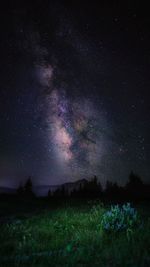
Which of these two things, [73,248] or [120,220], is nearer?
[73,248]

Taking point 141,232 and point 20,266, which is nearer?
point 20,266

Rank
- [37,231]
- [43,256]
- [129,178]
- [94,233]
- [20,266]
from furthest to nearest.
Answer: [129,178] → [37,231] → [94,233] → [43,256] → [20,266]

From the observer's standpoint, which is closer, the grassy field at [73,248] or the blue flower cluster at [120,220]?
the grassy field at [73,248]

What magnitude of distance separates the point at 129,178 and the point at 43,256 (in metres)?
72.0

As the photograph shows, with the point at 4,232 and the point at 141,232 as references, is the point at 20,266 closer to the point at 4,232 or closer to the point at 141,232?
the point at 141,232

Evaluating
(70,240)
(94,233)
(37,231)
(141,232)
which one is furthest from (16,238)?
(141,232)

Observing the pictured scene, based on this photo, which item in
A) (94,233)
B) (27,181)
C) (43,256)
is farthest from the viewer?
(27,181)

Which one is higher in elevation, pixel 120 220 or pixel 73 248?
pixel 120 220

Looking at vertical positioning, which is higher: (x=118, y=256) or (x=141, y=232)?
(x=141, y=232)

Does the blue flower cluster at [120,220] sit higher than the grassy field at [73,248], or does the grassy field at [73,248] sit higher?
the blue flower cluster at [120,220]

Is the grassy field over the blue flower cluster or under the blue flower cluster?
under

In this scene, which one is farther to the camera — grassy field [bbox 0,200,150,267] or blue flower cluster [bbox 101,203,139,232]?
blue flower cluster [bbox 101,203,139,232]

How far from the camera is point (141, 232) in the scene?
8.99 meters

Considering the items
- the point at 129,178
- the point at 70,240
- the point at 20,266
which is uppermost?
the point at 129,178
